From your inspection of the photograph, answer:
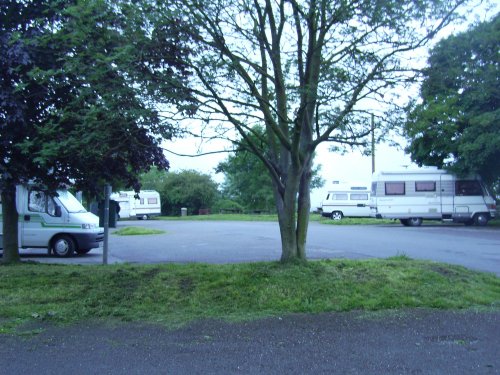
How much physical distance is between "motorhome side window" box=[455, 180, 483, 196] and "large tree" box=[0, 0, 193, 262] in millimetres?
22530

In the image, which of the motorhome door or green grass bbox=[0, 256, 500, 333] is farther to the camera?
the motorhome door

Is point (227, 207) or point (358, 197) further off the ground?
point (358, 197)

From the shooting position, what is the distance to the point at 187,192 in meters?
63.3

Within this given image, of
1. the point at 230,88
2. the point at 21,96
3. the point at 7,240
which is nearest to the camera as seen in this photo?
the point at 230,88

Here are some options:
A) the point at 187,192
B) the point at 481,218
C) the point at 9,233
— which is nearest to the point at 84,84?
the point at 9,233

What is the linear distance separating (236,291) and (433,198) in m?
23.8

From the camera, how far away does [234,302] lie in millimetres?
7750

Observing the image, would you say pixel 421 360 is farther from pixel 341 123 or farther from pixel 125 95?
pixel 125 95

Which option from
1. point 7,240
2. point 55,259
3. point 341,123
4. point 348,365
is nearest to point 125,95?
point 341,123

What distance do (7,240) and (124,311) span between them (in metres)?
5.66

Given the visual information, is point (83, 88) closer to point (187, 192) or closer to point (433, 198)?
point (433, 198)

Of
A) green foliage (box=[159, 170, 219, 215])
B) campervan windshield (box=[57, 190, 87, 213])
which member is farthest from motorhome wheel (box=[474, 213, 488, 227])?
green foliage (box=[159, 170, 219, 215])

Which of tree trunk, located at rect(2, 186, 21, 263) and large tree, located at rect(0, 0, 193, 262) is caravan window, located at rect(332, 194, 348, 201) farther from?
tree trunk, located at rect(2, 186, 21, 263)

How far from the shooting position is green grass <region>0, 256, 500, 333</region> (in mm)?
7410
